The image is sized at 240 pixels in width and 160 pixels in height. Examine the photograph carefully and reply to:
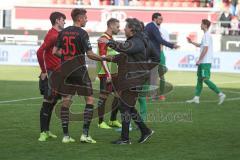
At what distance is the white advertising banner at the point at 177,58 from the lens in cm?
3017

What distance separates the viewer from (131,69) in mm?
10586

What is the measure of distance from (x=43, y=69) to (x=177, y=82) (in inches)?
537

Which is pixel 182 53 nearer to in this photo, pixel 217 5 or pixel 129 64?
pixel 217 5

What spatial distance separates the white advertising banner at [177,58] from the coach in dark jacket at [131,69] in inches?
773

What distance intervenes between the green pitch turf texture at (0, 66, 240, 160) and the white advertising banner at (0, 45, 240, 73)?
423 inches

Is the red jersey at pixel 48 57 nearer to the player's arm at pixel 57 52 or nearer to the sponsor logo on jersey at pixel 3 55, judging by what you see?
the player's arm at pixel 57 52

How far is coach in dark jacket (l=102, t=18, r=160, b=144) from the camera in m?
10.4

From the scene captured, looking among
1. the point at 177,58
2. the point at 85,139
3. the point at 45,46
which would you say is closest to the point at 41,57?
the point at 45,46

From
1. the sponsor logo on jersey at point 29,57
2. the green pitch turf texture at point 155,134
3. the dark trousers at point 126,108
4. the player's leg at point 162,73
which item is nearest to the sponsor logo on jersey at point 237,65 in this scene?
the sponsor logo on jersey at point 29,57

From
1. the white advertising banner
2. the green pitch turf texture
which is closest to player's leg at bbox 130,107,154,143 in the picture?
the green pitch turf texture

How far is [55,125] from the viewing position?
12.9 metres

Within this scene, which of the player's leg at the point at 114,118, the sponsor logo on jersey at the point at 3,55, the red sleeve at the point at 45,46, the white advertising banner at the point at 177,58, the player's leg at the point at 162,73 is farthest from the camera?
the sponsor logo on jersey at the point at 3,55

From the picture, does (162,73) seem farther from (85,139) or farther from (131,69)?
(85,139)

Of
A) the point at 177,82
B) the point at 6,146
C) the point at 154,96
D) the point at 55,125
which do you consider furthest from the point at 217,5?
the point at 6,146
